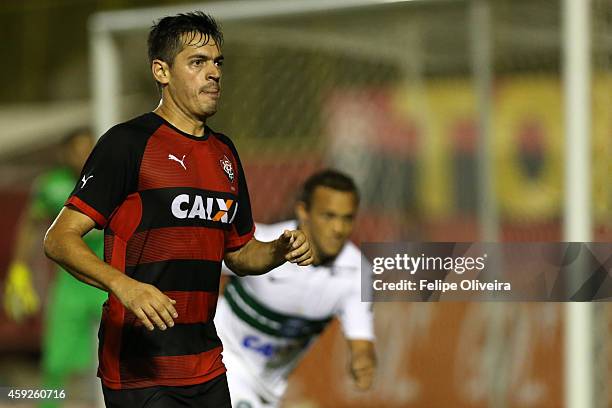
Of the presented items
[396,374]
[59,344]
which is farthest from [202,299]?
[396,374]

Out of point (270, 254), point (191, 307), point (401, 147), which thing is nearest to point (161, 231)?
point (191, 307)

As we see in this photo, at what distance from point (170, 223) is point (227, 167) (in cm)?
31

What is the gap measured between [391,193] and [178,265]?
6.52 meters

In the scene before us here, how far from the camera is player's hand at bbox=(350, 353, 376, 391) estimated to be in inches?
186

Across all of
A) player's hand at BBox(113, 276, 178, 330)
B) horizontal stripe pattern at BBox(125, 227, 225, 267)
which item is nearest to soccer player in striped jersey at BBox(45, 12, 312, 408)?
horizontal stripe pattern at BBox(125, 227, 225, 267)

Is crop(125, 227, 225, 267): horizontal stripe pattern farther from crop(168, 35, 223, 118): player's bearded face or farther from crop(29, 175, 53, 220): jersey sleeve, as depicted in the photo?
crop(29, 175, 53, 220): jersey sleeve

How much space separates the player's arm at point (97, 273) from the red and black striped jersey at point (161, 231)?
2.3 inches

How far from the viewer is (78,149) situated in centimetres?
733

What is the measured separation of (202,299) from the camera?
3609mm

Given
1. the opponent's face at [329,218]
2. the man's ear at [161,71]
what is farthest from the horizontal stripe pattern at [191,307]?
the opponent's face at [329,218]

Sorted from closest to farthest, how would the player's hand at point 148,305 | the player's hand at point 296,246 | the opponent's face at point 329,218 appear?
the player's hand at point 148,305, the player's hand at point 296,246, the opponent's face at point 329,218

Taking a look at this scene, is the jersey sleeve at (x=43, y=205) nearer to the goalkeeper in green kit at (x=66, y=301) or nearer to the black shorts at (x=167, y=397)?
the goalkeeper in green kit at (x=66, y=301)

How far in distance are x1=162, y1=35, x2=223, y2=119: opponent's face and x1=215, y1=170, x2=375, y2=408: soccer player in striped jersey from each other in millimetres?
1537

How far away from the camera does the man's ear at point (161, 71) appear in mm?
3633
